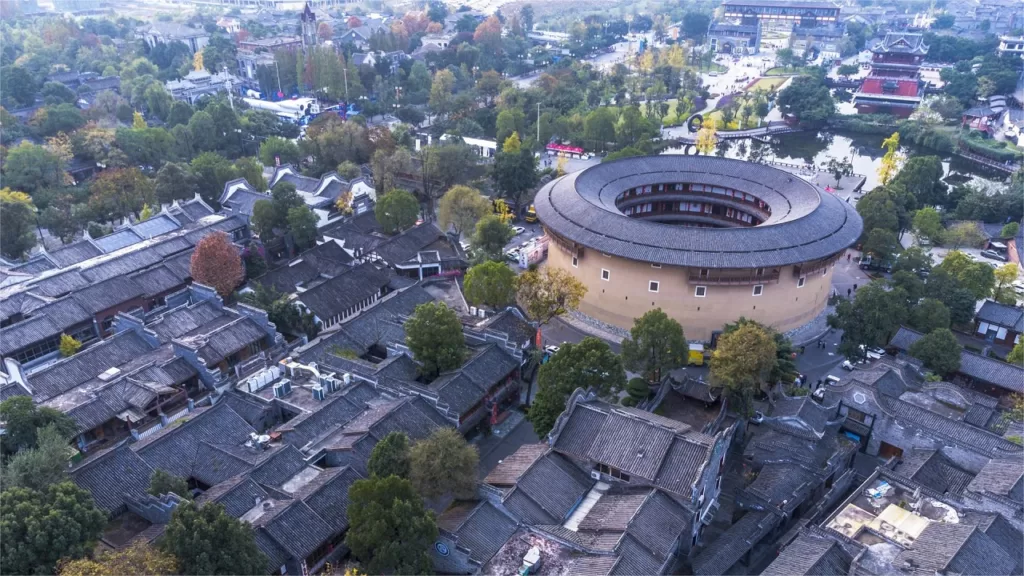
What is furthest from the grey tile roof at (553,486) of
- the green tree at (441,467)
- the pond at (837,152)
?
the pond at (837,152)

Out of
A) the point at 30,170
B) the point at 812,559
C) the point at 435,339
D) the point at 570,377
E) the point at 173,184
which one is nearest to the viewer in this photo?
the point at 812,559

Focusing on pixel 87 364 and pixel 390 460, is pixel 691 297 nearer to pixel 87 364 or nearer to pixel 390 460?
pixel 390 460

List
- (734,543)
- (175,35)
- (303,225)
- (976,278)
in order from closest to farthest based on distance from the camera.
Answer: (734,543) → (976,278) → (303,225) → (175,35)

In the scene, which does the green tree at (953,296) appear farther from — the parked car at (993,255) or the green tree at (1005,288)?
the parked car at (993,255)

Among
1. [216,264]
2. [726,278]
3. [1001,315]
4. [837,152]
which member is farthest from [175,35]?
[1001,315]

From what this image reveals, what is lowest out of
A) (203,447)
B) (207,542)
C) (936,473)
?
(936,473)

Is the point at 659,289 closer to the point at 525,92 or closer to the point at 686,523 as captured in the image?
the point at 686,523

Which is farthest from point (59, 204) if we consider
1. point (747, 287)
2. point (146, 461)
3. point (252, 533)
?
point (747, 287)
